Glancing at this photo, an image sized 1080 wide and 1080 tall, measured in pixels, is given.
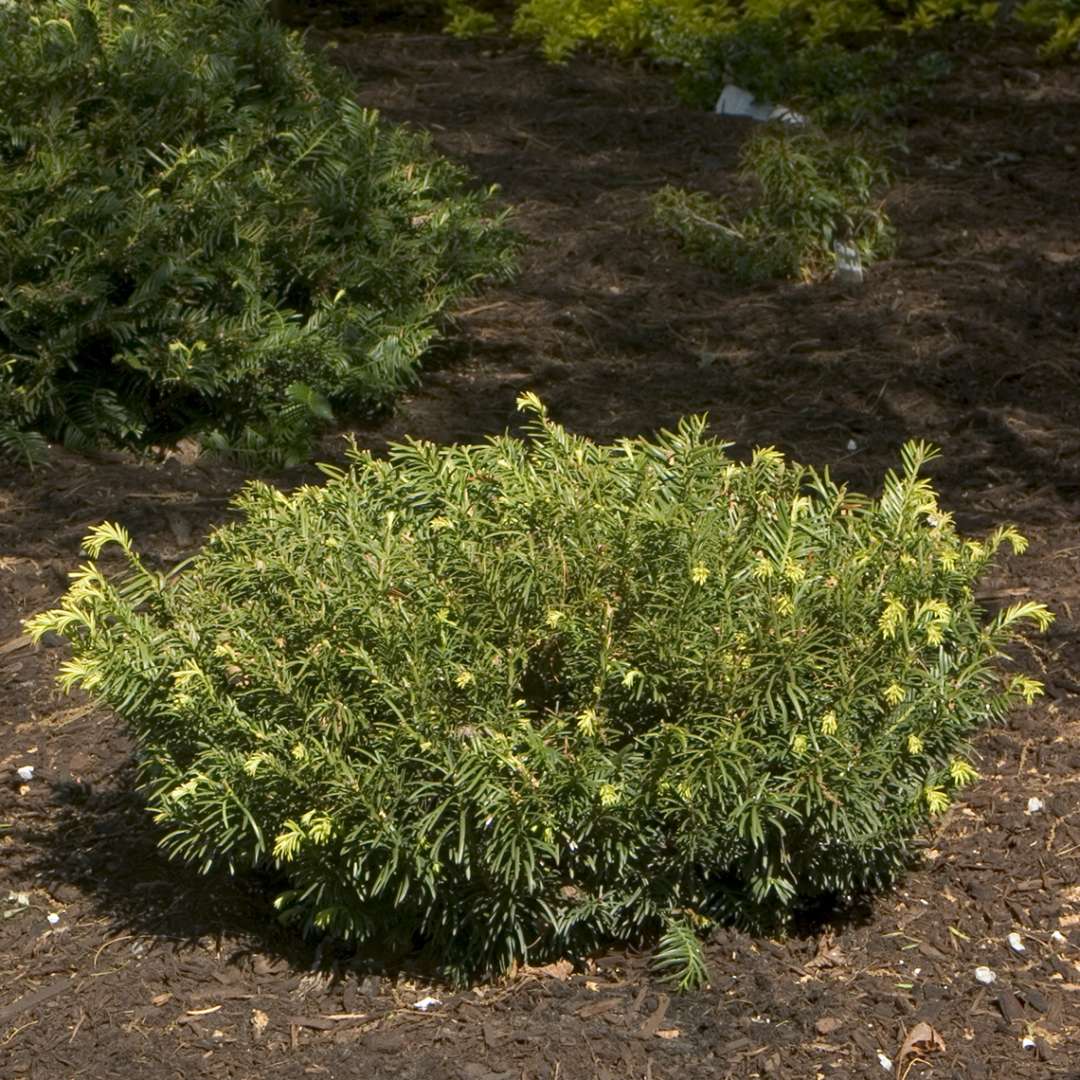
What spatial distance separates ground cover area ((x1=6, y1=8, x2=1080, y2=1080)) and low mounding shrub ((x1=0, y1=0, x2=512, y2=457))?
0.26 m

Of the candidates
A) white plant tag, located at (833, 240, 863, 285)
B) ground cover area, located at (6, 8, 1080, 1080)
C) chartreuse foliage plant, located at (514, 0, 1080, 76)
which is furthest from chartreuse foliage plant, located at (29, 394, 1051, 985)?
chartreuse foliage plant, located at (514, 0, 1080, 76)

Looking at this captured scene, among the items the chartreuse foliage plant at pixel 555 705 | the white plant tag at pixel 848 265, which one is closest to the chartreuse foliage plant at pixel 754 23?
the white plant tag at pixel 848 265

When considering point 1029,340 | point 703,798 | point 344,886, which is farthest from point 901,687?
point 1029,340

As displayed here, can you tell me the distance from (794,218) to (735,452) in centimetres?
185

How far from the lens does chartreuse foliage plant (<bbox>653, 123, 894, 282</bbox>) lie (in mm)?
6984

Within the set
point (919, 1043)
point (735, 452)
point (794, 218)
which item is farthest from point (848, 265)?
point (919, 1043)

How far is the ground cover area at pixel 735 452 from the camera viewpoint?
3.22 m

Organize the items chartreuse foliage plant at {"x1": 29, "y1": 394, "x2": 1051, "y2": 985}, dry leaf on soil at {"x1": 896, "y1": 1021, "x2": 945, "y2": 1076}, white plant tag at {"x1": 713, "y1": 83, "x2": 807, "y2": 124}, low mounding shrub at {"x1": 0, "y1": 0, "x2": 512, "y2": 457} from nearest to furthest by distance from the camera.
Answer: chartreuse foliage plant at {"x1": 29, "y1": 394, "x2": 1051, "y2": 985}, dry leaf on soil at {"x1": 896, "y1": 1021, "x2": 945, "y2": 1076}, low mounding shrub at {"x1": 0, "y1": 0, "x2": 512, "y2": 457}, white plant tag at {"x1": 713, "y1": 83, "x2": 807, "y2": 124}

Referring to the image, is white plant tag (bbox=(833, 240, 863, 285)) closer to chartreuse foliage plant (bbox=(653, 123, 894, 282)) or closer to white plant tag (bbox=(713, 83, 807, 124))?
chartreuse foliage plant (bbox=(653, 123, 894, 282))

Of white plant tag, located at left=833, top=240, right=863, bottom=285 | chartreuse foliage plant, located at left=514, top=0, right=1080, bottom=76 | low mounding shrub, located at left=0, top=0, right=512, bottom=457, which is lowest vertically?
low mounding shrub, located at left=0, top=0, right=512, bottom=457

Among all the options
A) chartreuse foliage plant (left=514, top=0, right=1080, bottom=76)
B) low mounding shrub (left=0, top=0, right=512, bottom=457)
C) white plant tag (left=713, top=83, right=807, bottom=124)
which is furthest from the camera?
chartreuse foliage plant (left=514, top=0, right=1080, bottom=76)

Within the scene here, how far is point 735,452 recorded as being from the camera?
5555mm

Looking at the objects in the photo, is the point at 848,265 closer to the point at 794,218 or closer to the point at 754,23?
the point at 794,218

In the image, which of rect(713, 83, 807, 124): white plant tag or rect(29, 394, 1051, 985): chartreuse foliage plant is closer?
rect(29, 394, 1051, 985): chartreuse foliage plant
